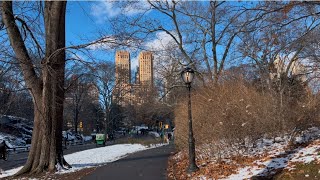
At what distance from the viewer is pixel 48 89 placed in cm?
1725

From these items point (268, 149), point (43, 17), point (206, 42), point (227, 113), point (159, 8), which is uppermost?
point (159, 8)

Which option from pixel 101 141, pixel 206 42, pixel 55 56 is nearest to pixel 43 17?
pixel 55 56

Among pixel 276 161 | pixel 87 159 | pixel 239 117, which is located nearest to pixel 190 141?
pixel 239 117

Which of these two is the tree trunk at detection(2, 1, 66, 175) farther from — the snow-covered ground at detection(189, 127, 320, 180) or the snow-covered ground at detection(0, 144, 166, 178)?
the snow-covered ground at detection(189, 127, 320, 180)

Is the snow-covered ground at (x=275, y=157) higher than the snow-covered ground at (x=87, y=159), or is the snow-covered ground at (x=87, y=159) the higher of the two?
the snow-covered ground at (x=275, y=157)

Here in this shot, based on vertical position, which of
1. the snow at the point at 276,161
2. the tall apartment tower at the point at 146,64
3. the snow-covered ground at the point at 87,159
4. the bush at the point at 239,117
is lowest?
the snow-covered ground at the point at 87,159

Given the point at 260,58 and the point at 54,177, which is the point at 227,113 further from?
the point at 260,58

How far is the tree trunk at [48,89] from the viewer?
16.8m

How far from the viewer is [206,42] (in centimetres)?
3303

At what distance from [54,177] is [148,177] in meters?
4.17

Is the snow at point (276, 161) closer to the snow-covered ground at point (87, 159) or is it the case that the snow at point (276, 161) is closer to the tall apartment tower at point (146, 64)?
the snow-covered ground at point (87, 159)

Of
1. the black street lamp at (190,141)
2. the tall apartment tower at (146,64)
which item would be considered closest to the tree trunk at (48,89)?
the black street lamp at (190,141)

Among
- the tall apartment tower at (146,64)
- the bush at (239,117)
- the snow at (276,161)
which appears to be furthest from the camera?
the tall apartment tower at (146,64)

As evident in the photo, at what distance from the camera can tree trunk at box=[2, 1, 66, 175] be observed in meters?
16.8
